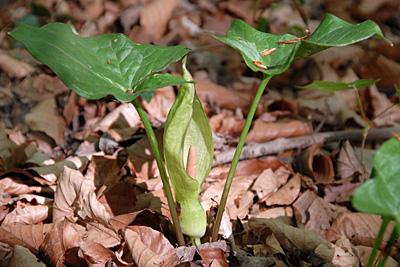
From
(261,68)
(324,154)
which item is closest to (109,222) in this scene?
(261,68)

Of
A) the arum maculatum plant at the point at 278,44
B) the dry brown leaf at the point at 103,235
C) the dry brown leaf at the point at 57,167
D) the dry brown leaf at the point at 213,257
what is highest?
the arum maculatum plant at the point at 278,44

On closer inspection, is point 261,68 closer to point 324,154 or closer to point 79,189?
point 79,189

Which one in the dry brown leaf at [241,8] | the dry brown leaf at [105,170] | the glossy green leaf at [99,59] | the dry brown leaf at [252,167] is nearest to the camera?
the glossy green leaf at [99,59]

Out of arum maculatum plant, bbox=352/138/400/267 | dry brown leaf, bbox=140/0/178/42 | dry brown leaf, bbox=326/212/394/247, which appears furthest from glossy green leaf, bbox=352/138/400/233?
dry brown leaf, bbox=140/0/178/42

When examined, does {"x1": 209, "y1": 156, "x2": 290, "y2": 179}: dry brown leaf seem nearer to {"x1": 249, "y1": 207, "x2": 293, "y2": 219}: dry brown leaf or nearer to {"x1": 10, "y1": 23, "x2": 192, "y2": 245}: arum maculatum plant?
{"x1": 249, "y1": 207, "x2": 293, "y2": 219}: dry brown leaf

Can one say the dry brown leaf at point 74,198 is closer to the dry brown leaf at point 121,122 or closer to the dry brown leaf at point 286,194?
the dry brown leaf at point 121,122

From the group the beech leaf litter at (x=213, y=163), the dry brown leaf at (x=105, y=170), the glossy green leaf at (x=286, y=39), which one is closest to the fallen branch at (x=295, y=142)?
the beech leaf litter at (x=213, y=163)
